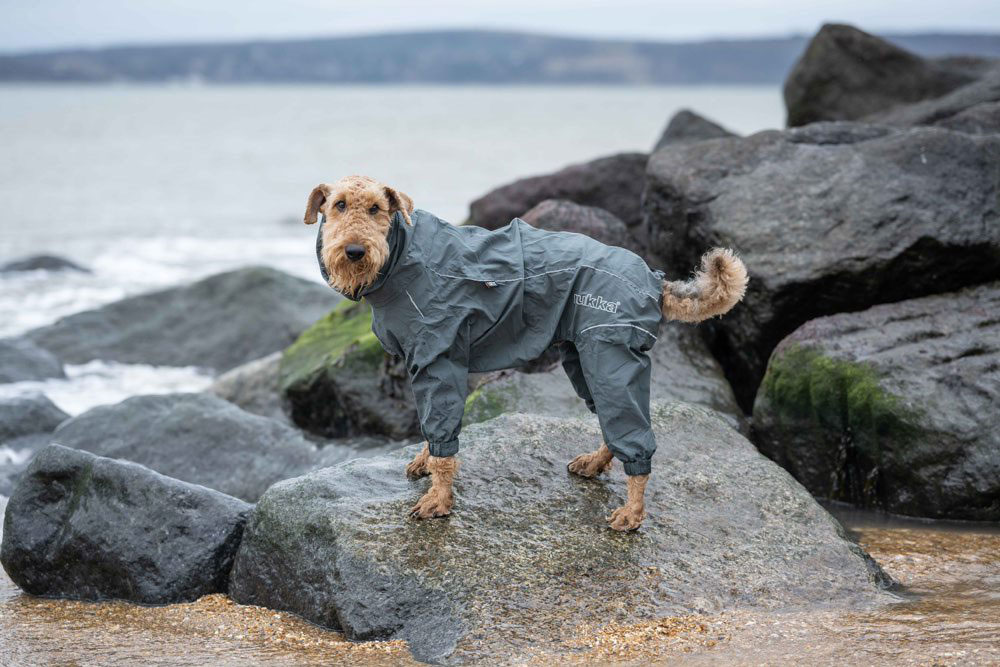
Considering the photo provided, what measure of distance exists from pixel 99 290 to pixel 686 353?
13761 millimetres

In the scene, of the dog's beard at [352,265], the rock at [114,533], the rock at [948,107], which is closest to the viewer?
the dog's beard at [352,265]

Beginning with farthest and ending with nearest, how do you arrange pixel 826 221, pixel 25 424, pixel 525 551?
pixel 25 424 < pixel 826 221 < pixel 525 551

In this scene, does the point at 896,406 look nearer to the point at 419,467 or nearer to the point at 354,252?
the point at 419,467

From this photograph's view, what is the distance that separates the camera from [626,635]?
4836 millimetres

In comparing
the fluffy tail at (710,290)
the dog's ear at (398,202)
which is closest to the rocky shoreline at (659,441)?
the fluffy tail at (710,290)

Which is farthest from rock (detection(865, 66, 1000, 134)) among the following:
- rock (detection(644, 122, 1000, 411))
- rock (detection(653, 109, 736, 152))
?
rock (detection(644, 122, 1000, 411))

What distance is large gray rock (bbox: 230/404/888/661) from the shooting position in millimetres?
4996

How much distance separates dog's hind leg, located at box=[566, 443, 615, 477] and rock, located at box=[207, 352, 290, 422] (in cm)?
511

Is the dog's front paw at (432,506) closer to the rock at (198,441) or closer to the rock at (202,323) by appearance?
the rock at (198,441)

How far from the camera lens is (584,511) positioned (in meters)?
5.70

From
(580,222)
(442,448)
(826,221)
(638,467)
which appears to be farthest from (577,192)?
(442,448)

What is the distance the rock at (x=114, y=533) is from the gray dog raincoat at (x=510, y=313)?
1525 mm

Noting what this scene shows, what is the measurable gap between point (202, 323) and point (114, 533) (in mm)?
8793

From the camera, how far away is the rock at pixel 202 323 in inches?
537
